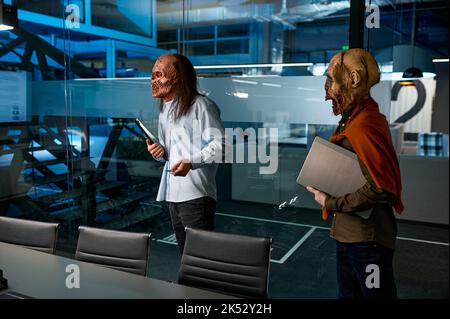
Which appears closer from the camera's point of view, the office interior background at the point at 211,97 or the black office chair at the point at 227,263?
the black office chair at the point at 227,263

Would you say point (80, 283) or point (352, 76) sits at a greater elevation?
point (352, 76)

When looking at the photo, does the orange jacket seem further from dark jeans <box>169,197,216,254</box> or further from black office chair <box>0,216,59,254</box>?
black office chair <box>0,216,59,254</box>

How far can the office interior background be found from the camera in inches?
128

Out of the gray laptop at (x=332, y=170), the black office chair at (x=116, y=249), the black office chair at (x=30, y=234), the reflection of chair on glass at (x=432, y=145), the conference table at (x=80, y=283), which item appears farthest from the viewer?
the reflection of chair on glass at (x=432, y=145)

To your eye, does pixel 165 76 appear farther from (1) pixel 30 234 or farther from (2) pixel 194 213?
(1) pixel 30 234

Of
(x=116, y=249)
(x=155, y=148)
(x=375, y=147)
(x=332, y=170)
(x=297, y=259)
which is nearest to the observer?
(x=375, y=147)

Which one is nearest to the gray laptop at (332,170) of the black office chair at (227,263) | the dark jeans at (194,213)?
the black office chair at (227,263)

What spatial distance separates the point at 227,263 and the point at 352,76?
99 centimetres

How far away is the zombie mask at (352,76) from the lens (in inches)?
68.8

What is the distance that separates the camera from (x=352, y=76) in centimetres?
176

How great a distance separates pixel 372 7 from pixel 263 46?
845mm

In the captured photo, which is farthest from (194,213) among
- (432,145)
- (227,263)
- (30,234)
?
(432,145)

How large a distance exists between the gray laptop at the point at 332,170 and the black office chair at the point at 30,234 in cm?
141

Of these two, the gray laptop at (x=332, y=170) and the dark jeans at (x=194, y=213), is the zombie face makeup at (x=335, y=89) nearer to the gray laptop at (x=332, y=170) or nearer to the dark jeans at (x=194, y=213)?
the gray laptop at (x=332, y=170)
